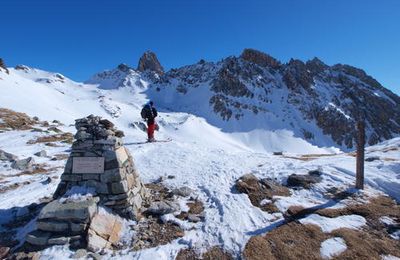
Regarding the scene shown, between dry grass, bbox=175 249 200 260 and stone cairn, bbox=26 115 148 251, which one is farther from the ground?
stone cairn, bbox=26 115 148 251

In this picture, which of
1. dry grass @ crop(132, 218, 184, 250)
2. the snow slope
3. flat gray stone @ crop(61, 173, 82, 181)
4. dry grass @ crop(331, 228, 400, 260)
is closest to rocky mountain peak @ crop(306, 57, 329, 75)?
the snow slope

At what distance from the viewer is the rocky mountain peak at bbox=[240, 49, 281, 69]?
141m

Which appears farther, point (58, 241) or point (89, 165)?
point (89, 165)

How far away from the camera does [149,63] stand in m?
172

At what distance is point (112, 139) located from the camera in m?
10.2

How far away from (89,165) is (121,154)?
1.10 meters

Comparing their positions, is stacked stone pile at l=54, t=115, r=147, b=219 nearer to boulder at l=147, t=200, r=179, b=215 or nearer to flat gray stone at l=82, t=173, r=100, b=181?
flat gray stone at l=82, t=173, r=100, b=181

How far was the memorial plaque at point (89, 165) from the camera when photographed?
32.4 feet

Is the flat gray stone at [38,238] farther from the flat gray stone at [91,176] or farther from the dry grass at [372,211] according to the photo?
the dry grass at [372,211]

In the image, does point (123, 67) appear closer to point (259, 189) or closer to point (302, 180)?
point (302, 180)

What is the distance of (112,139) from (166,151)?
8.60m

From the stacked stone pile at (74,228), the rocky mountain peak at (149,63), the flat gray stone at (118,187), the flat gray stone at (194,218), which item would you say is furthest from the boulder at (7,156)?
the rocky mountain peak at (149,63)

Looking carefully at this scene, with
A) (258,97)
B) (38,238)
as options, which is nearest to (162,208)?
(38,238)

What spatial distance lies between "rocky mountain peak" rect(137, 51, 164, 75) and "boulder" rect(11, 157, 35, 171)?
157185 mm
